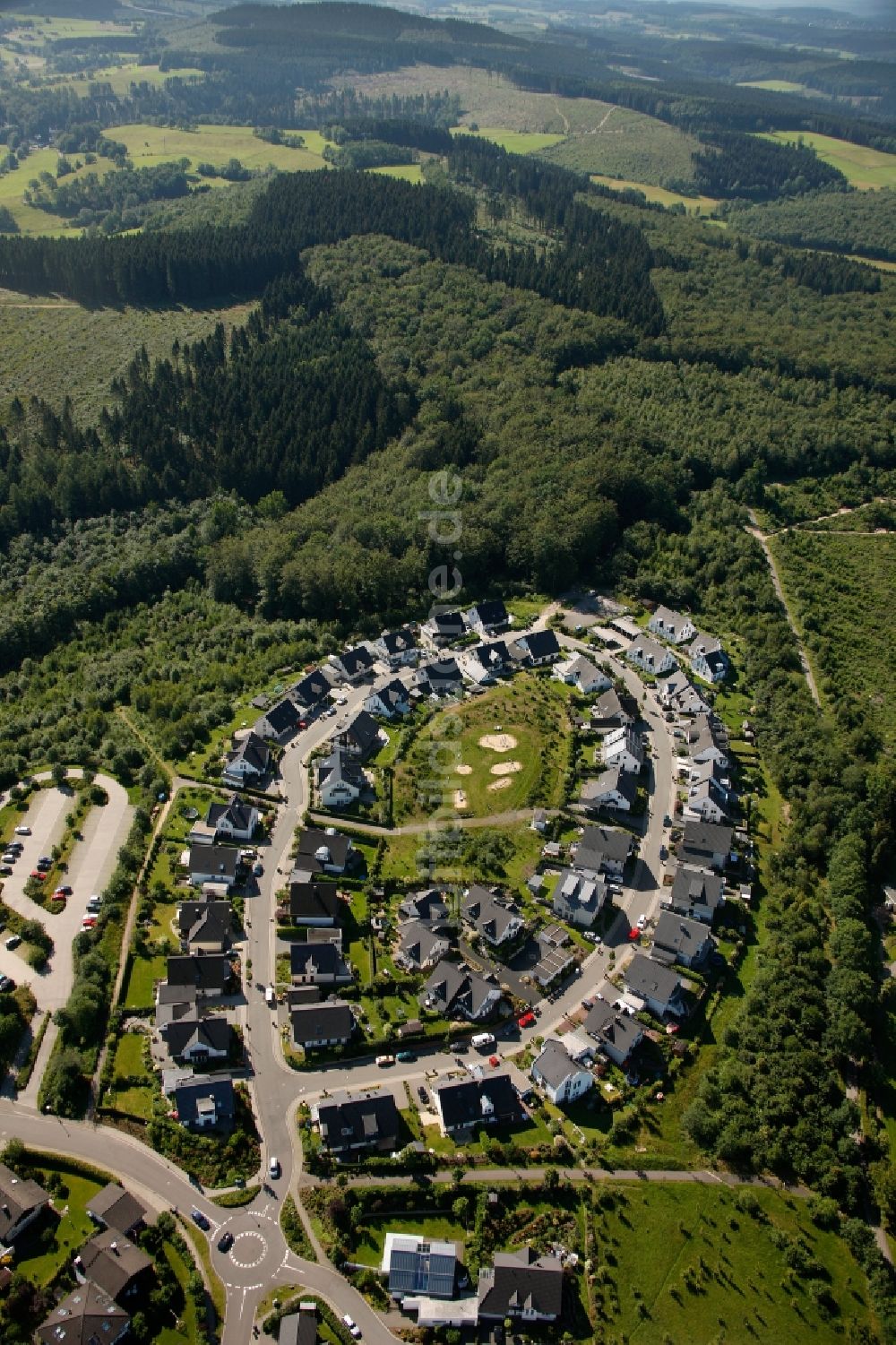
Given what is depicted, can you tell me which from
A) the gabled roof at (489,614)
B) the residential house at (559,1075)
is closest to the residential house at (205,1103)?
the residential house at (559,1075)

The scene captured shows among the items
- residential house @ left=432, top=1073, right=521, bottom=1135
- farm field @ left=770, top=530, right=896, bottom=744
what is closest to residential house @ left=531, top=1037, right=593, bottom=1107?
residential house @ left=432, top=1073, right=521, bottom=1135

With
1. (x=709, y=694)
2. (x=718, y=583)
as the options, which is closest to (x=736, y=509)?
(x=718, y=583)

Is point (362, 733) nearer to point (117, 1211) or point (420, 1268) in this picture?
point (117, 1211)

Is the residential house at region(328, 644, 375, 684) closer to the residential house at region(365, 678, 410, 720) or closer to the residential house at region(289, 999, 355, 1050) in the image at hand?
the residential house at region(365, 678, 410, 720)

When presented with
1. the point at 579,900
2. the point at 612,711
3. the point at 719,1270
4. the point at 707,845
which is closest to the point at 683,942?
the point at 579,900

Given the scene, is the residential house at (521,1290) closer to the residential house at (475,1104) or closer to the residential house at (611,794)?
the residential house at (475,1104)
